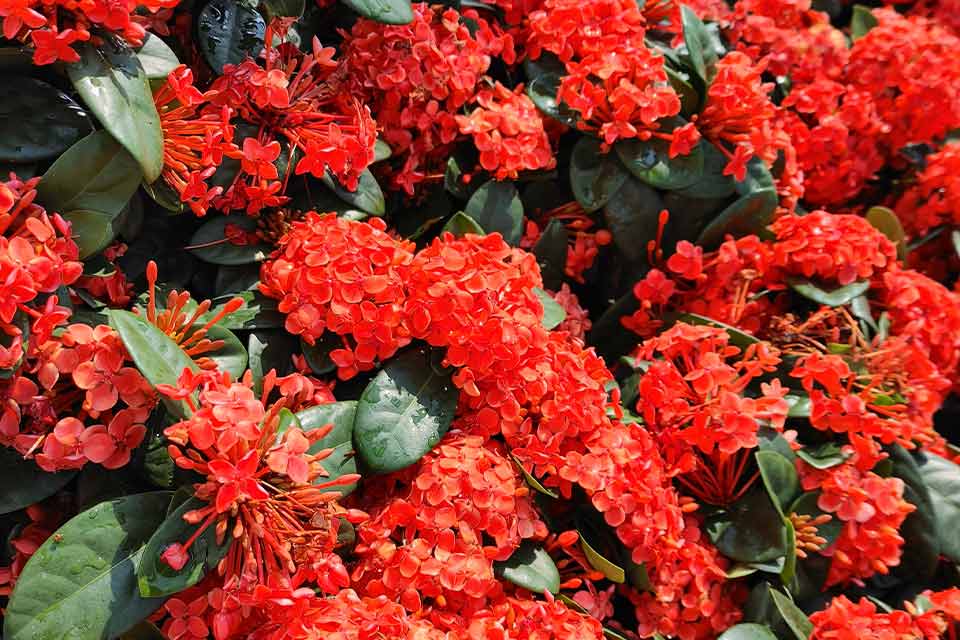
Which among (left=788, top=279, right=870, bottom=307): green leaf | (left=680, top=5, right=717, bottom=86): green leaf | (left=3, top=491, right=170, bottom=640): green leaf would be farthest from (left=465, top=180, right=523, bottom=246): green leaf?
(left=3, top=491, right=170, bottom=640): green leaf

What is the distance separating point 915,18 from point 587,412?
195 centimetres

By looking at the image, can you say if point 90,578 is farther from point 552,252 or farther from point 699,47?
point 699,47

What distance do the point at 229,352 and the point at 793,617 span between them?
111 centimetres

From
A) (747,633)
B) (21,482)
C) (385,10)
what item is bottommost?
(747,633)

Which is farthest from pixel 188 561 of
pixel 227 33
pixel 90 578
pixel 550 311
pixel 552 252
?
pixel 552 252

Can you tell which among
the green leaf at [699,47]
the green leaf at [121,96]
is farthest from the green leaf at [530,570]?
the green leaf at [699,47]

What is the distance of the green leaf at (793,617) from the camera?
150 cm

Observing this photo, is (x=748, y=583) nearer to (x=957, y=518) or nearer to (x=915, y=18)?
(x=957, y=518)

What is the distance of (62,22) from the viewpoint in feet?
3.77

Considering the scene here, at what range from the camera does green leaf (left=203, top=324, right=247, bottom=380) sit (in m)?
1.30

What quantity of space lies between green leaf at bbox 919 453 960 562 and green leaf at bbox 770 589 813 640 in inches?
18.0

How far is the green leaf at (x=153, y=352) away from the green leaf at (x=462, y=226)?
2.07ft

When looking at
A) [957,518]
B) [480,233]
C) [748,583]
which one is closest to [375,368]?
[480,233]

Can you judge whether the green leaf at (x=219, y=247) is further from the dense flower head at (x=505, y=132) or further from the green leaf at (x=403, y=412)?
the dense flower head at (x=505, y=132)
